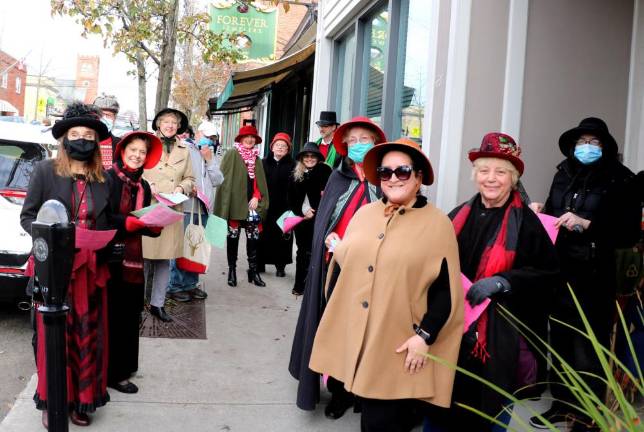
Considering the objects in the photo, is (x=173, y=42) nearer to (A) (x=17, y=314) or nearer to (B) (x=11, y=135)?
(B) (x=11, y=135)

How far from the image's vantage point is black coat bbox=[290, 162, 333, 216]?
22.8 ft

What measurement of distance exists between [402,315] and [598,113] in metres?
3.01

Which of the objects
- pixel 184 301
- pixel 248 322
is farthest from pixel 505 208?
pixel 184 301

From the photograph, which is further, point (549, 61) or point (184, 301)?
point (184, 301)

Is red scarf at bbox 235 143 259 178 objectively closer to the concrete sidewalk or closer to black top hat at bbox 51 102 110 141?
the concrete sidewalk

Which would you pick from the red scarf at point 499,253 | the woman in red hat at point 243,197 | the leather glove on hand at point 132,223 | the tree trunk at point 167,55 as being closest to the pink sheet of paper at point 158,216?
the leather glove on hand at point 132,223

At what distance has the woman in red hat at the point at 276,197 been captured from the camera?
28.2 ft

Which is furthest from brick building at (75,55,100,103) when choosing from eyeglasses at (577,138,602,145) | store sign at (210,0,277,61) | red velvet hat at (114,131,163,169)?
eyeglasses at (577,138,602,145)

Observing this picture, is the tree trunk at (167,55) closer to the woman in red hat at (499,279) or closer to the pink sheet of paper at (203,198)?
the pink sheet of paper at (203,198)

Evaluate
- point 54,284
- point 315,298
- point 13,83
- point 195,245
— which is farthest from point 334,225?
point 13,83

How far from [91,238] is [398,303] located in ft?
5.82

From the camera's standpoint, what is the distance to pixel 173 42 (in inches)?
373

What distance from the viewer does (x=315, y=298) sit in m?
4.33

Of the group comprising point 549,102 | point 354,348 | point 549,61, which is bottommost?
point 354,348
